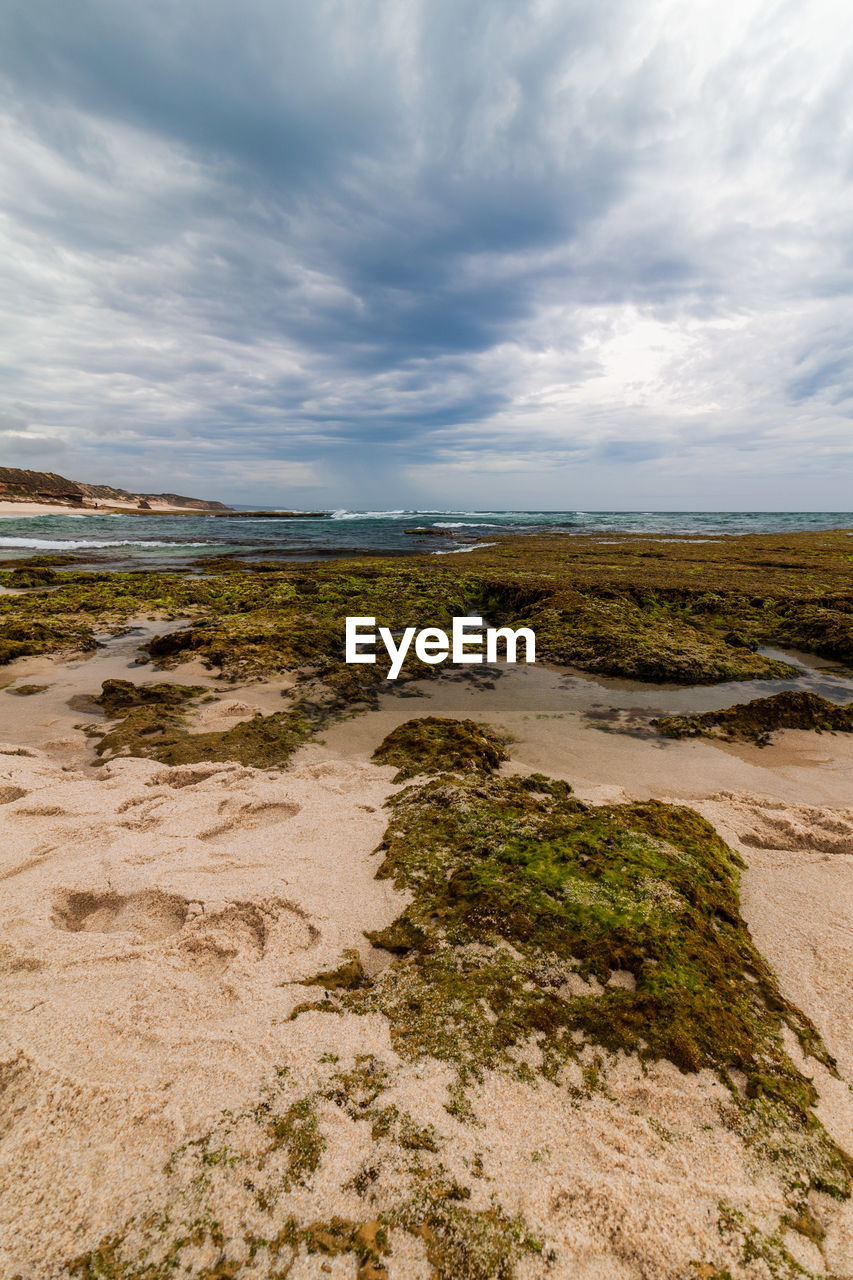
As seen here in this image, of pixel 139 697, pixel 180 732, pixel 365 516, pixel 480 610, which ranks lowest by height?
pixel 180 732

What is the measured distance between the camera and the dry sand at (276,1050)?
1.70 meters

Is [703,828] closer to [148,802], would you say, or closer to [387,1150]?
[387,1150]

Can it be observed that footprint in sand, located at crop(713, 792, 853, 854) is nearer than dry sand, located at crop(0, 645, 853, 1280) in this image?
No

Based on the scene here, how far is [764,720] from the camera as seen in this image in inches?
259

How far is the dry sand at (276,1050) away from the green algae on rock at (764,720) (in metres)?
1.67


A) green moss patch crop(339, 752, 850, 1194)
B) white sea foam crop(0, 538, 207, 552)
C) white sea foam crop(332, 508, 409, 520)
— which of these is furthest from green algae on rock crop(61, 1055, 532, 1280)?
white sea foam crop(332, 508, 409, 520)

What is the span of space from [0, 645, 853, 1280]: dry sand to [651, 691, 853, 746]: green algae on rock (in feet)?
5.48

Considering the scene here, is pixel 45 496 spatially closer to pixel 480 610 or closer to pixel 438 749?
pixel 480 610

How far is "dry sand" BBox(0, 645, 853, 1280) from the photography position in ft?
5.57

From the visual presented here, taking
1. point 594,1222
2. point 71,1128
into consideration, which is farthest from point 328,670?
point 594,1222

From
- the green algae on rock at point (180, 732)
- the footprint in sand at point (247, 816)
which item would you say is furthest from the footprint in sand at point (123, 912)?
the green algae on rock at point (180, 732)

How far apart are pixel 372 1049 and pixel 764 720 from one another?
6.38 m

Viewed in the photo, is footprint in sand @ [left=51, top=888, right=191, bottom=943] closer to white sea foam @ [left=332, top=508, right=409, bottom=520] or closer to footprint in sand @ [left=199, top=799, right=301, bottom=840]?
footprint in sand @ [left=199, top=799, right=301, bottom=840]

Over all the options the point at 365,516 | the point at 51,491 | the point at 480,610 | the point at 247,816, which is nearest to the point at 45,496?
the point at 51,491
